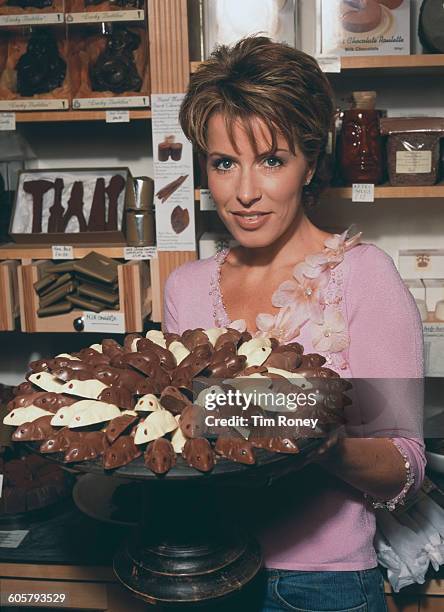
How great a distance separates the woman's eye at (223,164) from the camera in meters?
1.32

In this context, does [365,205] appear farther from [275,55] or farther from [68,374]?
[68,374]

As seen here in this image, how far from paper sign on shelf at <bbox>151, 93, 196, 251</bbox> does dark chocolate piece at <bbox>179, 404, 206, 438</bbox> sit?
1.15m

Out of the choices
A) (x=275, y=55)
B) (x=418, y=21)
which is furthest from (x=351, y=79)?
(x=275, y=55)

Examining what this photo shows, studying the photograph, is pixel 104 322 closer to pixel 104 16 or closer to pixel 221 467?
pixel 104 16

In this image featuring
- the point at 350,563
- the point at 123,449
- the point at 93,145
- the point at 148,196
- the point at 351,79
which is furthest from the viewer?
the point at 93,145

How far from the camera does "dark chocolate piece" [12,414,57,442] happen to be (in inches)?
32.6

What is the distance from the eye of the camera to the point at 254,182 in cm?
129

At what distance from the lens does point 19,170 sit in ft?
7.05

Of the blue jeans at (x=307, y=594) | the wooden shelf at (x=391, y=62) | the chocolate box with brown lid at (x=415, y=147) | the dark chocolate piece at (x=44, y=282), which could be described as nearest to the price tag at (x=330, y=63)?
the wooden shelf at (x=391, y=62)

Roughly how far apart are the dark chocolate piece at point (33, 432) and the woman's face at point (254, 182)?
60cm

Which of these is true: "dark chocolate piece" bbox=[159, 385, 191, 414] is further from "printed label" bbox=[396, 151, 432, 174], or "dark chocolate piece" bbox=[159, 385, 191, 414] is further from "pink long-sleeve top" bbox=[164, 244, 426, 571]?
"printed label" bbox=[396, 151, 432, 174]

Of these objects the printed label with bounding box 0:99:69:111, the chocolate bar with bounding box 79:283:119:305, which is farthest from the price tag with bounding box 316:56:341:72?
the chocolate bar with bounding box 79:283:119:305

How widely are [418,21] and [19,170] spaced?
46.1 inches

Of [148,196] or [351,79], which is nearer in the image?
[148,196]
